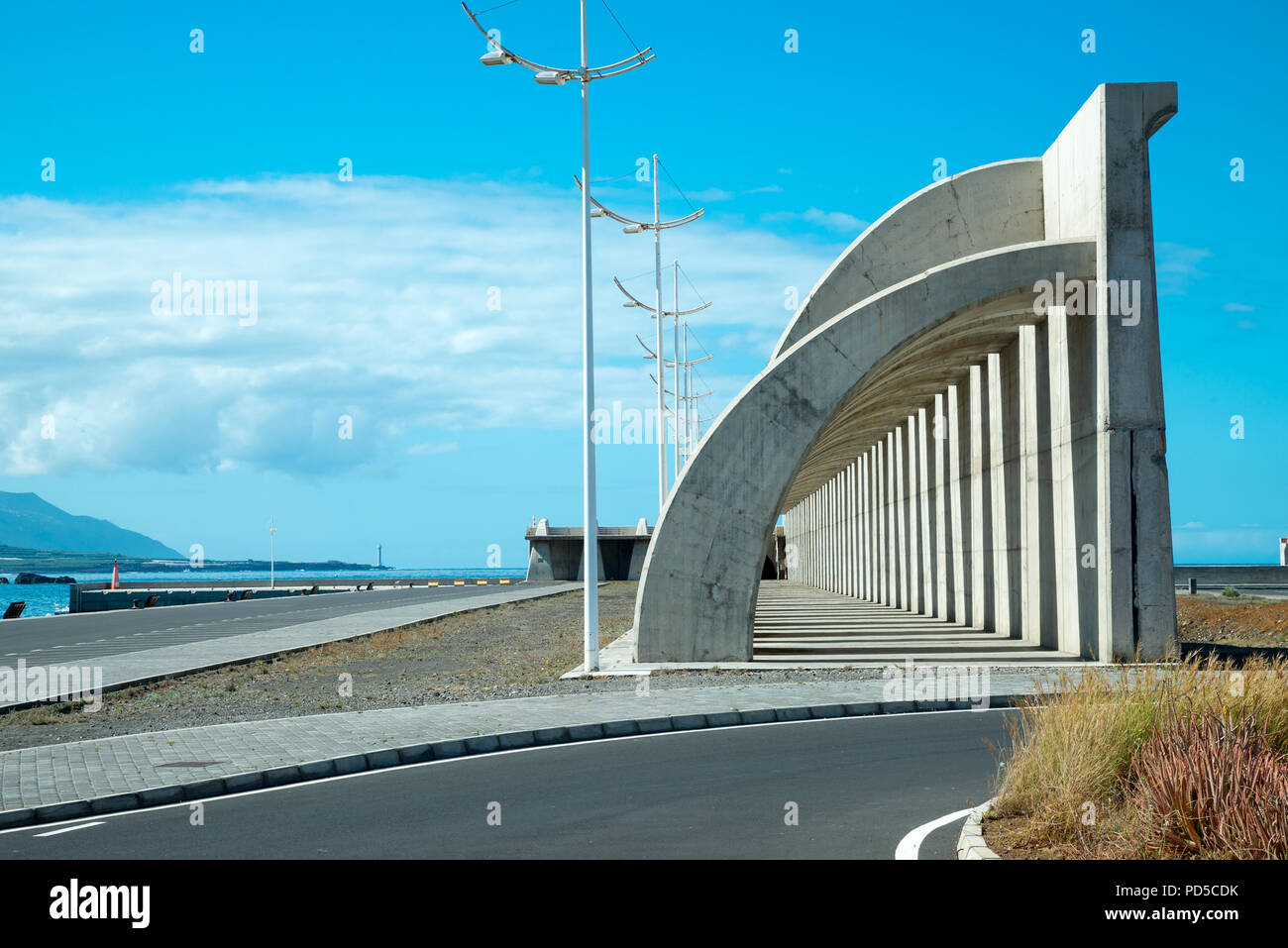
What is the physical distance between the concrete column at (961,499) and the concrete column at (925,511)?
281cm

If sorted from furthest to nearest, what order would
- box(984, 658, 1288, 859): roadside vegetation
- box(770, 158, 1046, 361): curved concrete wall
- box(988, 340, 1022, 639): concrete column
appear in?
box(988, 340, 1022, 639): concrete column < box(770, 158, 1046, 361): curved concrete wall < box(984, 658, 1288, 859): roadside vegetation

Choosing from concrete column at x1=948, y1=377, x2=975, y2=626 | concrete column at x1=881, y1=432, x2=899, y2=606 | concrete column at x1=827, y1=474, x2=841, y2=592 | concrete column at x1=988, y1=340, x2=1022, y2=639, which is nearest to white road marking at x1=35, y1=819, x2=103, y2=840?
concrete column at x1=988, y1=340, x2=1022, y2=639

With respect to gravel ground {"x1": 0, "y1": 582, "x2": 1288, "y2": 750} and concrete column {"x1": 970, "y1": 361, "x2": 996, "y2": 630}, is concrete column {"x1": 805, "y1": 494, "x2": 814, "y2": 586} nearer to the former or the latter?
concrete column {"x1": 970, "y1": 361, "x2": 996, "y2": 630}

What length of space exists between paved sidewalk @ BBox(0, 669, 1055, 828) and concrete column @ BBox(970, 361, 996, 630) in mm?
10922

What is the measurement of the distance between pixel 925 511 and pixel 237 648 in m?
19.8

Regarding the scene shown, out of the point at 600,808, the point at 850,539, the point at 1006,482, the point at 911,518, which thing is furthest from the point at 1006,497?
the point at 850,539

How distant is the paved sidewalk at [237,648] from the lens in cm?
1958

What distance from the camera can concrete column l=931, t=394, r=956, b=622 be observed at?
32.3 metres

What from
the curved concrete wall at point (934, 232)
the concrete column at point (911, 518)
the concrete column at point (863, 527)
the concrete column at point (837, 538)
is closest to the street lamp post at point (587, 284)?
the curved concrete wall at point (934, 232)

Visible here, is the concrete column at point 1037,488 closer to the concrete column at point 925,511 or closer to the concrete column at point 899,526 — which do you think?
the concrete column at point 925,511

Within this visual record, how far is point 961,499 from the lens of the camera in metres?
30.2

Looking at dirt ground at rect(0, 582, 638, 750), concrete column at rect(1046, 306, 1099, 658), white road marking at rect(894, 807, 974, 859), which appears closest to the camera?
white road marking at rect(894, 807, 974, 859)
